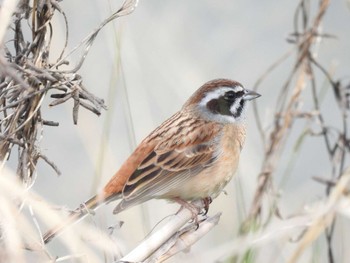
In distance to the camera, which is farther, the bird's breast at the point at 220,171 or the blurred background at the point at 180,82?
the bird's breast at the point at 220,171

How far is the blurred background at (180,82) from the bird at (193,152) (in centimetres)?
9

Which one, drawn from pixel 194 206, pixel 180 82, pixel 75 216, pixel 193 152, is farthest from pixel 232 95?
pixel 75 216

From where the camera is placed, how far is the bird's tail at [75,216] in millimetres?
3430

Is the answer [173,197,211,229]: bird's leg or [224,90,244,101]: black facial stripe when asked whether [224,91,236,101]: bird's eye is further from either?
[173,197,211,229]: bird's leg

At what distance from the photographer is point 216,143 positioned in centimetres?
561

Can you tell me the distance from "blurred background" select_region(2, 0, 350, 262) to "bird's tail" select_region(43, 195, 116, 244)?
177mm

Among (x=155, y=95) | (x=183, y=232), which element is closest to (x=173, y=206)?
(x=155, y=95)

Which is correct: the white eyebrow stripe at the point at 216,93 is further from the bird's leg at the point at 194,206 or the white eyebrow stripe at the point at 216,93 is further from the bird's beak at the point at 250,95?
the bird's leg at the point at 194,206

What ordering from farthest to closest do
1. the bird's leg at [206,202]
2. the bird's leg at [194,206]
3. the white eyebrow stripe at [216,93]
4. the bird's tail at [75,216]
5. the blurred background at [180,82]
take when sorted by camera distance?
the white eyebrow stripe at [216,93] → the bird's leg at [206,202] → the blurred background at [180,82] → the bird's leg at [194,206] → the bird's tail at [75,216]

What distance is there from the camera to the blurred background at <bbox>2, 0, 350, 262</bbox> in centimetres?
515

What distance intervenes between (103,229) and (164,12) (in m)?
3.51

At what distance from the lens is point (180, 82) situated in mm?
6031

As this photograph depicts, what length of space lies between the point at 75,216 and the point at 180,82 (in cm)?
210

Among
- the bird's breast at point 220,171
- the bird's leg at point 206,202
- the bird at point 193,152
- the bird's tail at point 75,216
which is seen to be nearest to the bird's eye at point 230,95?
the bird at point 193,152
